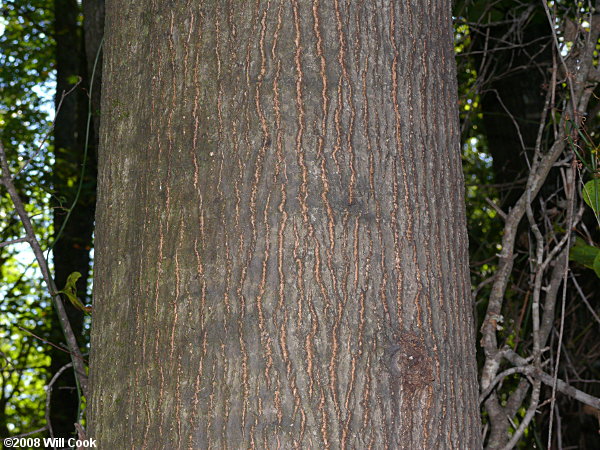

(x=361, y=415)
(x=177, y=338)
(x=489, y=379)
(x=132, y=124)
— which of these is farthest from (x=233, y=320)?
(x=489, y=379)

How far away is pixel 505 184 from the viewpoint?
3.31 metres

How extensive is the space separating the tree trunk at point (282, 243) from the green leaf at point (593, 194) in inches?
31.2

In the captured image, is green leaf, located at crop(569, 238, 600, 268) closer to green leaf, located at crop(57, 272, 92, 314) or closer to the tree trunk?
the tree trunk

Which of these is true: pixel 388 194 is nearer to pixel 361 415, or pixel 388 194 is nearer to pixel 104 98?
pixel 361 415

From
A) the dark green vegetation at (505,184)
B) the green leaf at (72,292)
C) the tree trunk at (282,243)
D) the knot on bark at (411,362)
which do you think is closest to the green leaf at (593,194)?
the dark green vegetation at (505,184)

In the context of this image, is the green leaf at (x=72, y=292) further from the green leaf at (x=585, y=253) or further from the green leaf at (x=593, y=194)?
the green leaf at (x=585, y=253)

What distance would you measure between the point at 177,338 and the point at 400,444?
1.33 ft

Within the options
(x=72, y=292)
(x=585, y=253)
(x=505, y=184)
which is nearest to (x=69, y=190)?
(x=505, y=184)

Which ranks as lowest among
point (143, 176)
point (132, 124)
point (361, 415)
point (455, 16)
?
point (361, 415)

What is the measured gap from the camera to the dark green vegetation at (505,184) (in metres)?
2.16

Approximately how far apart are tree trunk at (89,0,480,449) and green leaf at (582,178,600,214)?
0.79m

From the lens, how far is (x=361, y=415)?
1009 mm

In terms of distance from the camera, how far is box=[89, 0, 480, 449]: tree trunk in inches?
39.8

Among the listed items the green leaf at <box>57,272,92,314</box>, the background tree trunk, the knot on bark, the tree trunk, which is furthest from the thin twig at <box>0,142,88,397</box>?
the background tree trunk
